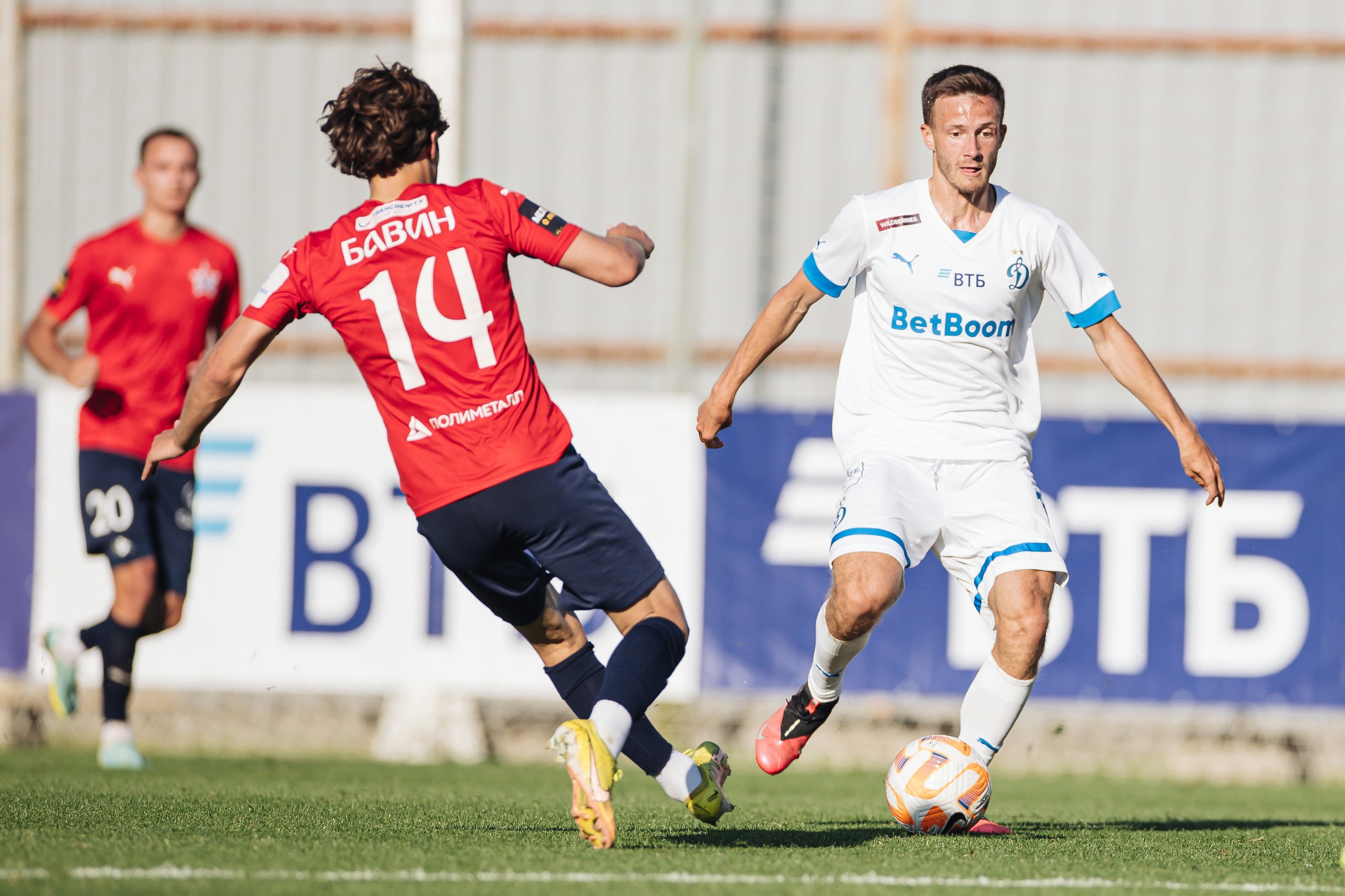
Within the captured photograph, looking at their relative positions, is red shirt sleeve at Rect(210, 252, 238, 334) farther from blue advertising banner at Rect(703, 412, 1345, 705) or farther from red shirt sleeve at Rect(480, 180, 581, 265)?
red shirt sleeve at Rect(480, 180, 581, 265)

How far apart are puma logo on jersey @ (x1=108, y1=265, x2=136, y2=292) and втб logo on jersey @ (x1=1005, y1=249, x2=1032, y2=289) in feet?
13.9

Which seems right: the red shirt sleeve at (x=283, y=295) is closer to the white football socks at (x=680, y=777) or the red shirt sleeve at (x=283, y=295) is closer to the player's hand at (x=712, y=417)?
the player's hand at (x=712, y=417)

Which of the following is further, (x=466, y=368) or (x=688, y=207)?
(x=688, y=207)

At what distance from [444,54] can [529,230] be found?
17.2 ft

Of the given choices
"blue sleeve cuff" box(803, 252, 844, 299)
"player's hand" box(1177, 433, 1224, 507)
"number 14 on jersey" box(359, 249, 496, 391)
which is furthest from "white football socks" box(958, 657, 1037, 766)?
"number 14 on jersey" box(359, 249, 496, 391)

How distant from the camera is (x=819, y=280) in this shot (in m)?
4.76

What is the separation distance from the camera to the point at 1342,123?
1132 centimetres

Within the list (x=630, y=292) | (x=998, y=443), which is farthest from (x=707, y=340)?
(x=998, y=443)

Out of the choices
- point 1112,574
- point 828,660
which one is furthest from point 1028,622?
point 1112,574

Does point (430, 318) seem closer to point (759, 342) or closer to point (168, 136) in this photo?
point (759, 342)

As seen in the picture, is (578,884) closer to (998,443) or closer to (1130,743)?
(998,443)

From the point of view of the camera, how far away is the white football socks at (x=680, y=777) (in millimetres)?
4082

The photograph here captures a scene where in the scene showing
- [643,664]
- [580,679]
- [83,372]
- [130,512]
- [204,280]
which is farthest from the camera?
[204,280]

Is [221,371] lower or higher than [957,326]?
lower
